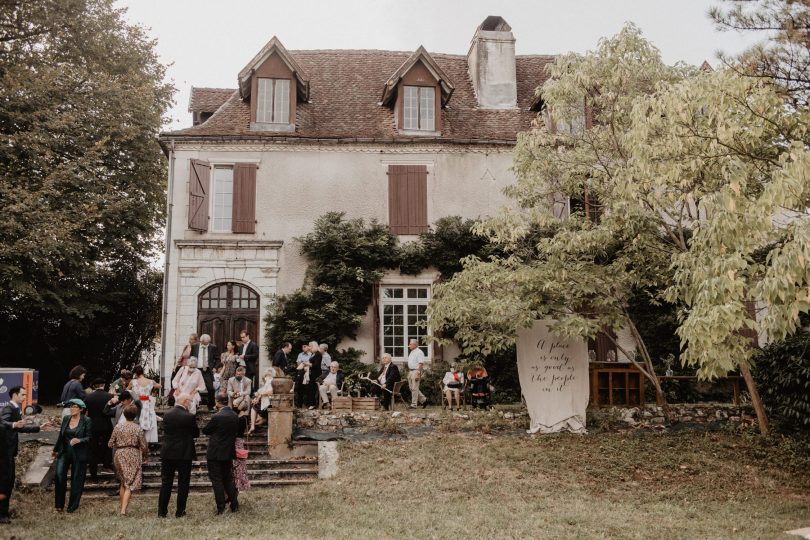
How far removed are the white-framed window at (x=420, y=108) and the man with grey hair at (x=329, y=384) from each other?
24.3 ft

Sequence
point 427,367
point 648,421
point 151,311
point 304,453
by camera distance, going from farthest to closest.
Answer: point 151,311, point 427,367, point 648,421, point 304,453

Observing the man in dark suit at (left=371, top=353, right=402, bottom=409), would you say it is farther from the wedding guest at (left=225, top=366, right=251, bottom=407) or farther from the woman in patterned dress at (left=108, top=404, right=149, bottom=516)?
the woman in patterned dress at (left=108, top=404, right=149, bottom=516)

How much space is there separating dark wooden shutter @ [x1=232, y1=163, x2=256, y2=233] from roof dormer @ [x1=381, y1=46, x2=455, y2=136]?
4.20m

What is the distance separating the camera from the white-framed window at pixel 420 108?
19500mm

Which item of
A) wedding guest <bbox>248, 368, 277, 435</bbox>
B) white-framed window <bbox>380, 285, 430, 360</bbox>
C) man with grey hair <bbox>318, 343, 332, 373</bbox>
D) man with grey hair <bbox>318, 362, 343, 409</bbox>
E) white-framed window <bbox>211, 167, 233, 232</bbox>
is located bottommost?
wedding guest <bbox>248, 368, 277, 435</bbox>

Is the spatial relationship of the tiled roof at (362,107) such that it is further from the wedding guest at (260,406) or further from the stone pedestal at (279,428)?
the stone pedestal at (279,428)

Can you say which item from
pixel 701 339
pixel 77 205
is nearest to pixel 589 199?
pixel 701 339

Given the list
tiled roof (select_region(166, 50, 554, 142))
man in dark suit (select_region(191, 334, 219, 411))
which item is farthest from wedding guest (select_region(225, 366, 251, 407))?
tiled roof (select_region(166, 50, 554, 142))

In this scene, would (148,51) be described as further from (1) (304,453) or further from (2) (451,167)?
(1) (304,453)

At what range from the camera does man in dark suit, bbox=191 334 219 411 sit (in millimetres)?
14320

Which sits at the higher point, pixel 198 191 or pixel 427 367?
pixel 198 191

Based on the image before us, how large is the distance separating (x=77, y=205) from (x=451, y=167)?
1000 centimetres

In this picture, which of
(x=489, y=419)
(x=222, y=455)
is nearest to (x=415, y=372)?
(x=489, y=419)

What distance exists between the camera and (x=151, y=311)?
22984 mm
